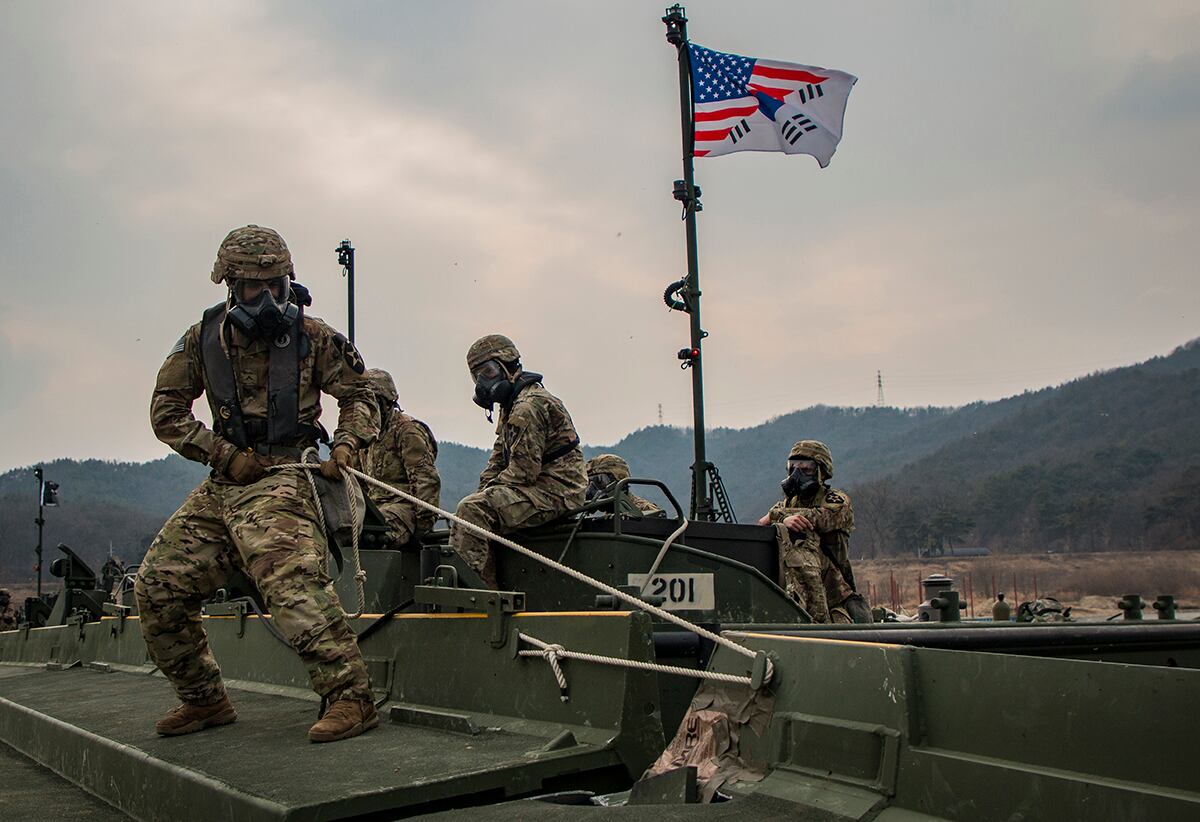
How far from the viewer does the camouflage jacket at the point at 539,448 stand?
256 inches

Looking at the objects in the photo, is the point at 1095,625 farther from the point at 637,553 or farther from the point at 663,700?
the point at 637,553

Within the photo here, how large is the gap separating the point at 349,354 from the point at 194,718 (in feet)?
4.65

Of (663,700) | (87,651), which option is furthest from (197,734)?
(87,651)

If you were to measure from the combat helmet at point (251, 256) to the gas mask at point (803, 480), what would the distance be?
18.0 feet

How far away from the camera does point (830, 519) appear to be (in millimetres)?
9250

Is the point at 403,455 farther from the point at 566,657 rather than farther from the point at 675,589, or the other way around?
the point at 566,657

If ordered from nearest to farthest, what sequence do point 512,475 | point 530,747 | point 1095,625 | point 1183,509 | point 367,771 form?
point 367,771, point 530,747, point 1095,625, point 512,475, point 1183,509

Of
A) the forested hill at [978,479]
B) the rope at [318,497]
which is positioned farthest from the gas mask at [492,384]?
the forested hill at [978,479]

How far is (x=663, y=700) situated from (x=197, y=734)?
1.58 m

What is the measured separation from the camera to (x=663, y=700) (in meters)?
4.34

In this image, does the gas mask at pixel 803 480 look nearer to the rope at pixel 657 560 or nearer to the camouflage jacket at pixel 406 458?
the camouflage jacket at pixel 406 458

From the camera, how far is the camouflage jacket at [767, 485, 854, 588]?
30.3ft

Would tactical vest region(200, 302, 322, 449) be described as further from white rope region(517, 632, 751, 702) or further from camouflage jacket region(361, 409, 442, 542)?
camouflage jacket region(361, 409, 442, 542)

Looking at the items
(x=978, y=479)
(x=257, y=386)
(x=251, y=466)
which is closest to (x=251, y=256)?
(x=257, y=386)
